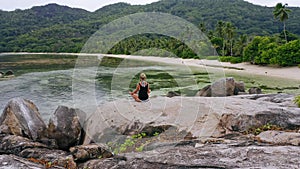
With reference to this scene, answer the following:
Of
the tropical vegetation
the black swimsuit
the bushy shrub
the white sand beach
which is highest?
the tropical vegetation

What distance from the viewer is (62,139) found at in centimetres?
926

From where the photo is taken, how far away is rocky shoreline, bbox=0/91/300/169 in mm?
5793

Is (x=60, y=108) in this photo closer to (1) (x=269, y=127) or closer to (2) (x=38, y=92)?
(1) (x=269, y=127)

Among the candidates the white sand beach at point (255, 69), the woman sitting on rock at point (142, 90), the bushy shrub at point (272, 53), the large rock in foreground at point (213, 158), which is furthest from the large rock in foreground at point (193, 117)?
the bushy shrub at point (272, 53)

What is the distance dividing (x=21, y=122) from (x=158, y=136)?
486cm

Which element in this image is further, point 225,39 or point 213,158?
point 225,39

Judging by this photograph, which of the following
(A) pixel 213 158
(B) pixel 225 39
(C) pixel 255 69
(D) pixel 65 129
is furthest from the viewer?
(B) pixel 225 39

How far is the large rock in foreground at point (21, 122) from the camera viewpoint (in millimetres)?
9227

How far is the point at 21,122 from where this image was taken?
9.41m

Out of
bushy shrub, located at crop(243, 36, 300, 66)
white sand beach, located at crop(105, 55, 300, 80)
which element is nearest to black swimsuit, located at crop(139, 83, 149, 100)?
white sand beach, located at crop(105, 55, 300, 80)

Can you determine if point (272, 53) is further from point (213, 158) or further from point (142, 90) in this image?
point (213, 158)

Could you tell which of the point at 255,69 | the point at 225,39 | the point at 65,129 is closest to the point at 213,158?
the point at 65,129

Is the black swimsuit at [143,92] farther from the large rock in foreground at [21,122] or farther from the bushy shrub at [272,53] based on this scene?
the bushy shrub at [272,53]

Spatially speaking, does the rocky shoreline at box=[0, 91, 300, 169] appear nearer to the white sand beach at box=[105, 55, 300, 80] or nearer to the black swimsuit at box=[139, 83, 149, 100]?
the black swimsuit at box=[139, 83, 149, 100]
